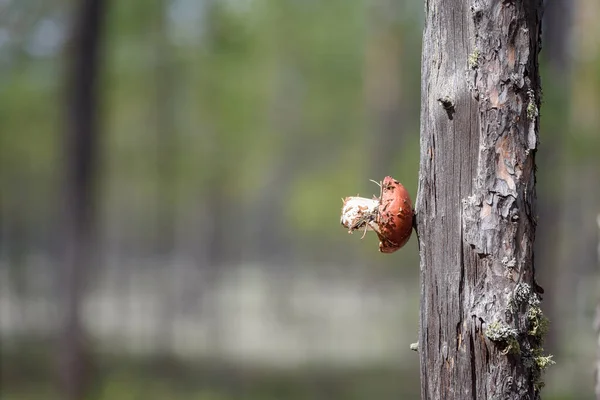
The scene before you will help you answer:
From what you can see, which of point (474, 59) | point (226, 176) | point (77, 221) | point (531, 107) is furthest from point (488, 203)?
point (226, 176)

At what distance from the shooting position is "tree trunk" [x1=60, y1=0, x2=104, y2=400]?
970cm

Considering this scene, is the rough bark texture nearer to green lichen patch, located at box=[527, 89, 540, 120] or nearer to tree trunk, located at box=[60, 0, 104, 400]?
green lichen patch, located at box=[527, 89, 540, 120]

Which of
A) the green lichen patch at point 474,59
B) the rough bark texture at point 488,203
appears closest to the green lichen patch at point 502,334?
the rough bark texture at point 488,203

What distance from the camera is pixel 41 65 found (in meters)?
13.7

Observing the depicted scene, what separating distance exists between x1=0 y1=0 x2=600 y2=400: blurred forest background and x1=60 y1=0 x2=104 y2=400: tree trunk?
1.1 inches

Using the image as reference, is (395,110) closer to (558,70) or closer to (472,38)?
(558,70)

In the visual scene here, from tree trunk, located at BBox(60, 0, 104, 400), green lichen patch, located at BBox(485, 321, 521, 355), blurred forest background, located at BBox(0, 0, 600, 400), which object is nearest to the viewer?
green lichen patch, located at BBox(485, 321, 521, 355)

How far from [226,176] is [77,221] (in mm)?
10849

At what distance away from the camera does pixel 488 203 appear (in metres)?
2.07

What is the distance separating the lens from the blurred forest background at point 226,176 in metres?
10.3

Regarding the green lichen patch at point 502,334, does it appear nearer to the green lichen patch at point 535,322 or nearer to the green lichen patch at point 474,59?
the green lichen patch at point 535,322

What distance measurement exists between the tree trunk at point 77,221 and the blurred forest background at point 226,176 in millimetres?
28

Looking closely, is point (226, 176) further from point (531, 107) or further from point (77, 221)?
point (531, 107)

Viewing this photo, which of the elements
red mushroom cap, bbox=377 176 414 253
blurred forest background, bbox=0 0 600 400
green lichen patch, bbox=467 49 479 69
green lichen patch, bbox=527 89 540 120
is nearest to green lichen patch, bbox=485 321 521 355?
red mushroom cap, bbox=377 176 414 253
